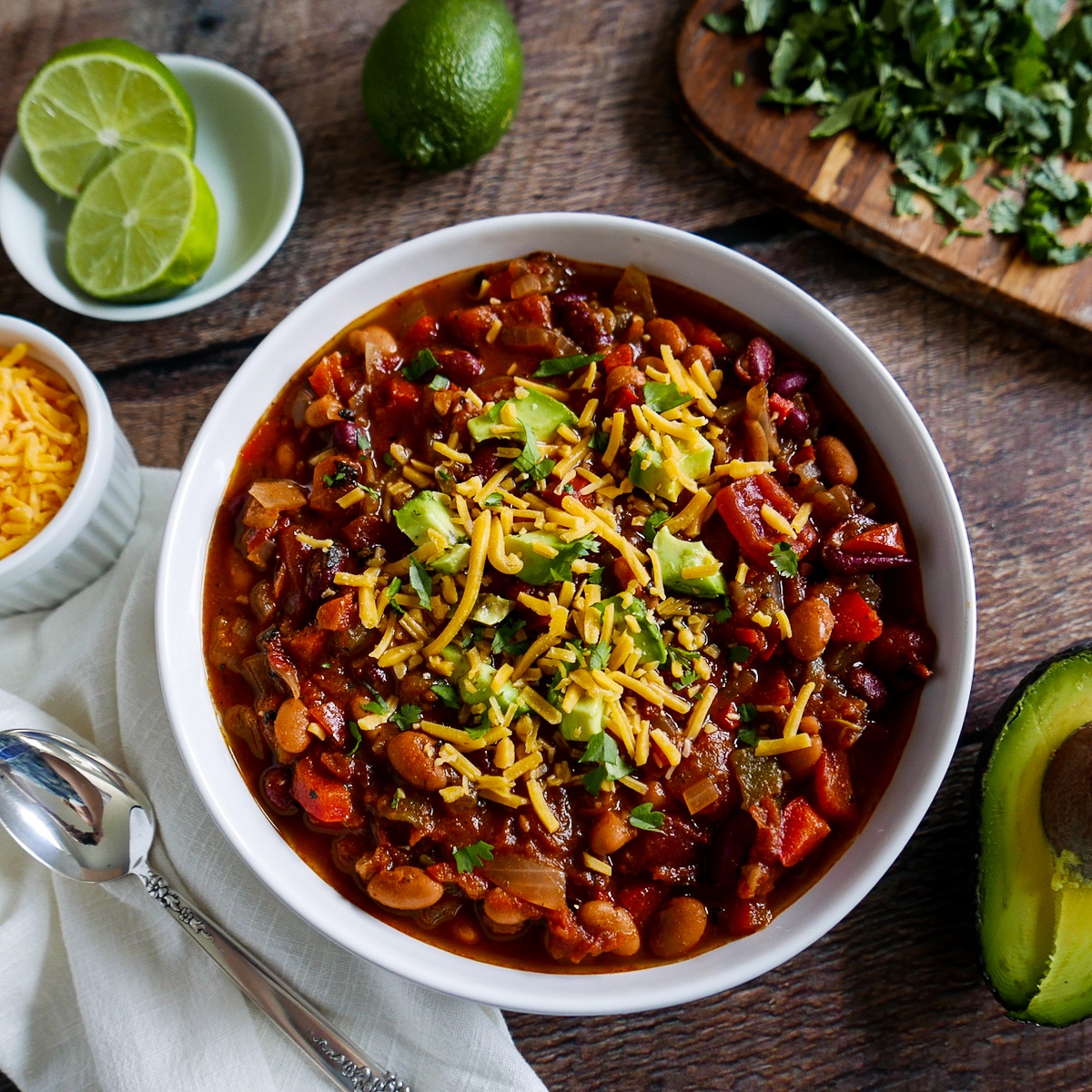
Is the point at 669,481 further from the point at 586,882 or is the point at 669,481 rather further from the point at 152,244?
the point at 152,244

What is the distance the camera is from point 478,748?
3.11 m

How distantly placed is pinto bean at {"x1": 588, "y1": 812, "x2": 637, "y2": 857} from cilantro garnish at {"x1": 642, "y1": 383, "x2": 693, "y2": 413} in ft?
4.47

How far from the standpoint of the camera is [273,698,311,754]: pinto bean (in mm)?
3148

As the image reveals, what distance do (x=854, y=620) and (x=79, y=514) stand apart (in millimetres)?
2836

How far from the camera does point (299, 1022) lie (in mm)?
3508

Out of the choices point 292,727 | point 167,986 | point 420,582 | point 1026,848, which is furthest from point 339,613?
point 1026,848

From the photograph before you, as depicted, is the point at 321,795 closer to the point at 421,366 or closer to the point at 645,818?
the point at 645,818

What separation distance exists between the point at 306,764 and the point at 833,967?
2.19m

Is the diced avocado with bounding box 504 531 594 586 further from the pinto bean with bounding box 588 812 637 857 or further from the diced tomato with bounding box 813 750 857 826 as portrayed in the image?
the diced tomato with bounding box 813 750 857 826

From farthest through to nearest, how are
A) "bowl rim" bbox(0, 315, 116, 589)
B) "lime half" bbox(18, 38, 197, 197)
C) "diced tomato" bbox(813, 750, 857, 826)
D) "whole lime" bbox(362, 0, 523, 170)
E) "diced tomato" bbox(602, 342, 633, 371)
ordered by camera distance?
"lime half" bbox(18, 38, 197, 197) → "whole lime" bbox(362, 0, 523, 170) → "bowl rim" bbox(0, 315, 116, 589) → "diced tomato" bbox(602, 342, 633, 371) → "diced tomato" bbox(813, 750, 857, 826)

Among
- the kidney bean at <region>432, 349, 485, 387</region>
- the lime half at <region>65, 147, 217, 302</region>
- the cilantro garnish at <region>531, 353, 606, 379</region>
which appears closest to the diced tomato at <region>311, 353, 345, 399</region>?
the kidney bean at <region>432, 349, 485, 387</region>

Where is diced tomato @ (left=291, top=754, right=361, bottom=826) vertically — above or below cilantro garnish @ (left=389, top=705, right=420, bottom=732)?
below

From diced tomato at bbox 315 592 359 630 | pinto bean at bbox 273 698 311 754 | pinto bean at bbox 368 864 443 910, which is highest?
diced tomato at bbox 315 592 359 630

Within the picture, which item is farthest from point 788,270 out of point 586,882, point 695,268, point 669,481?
point 586,882
